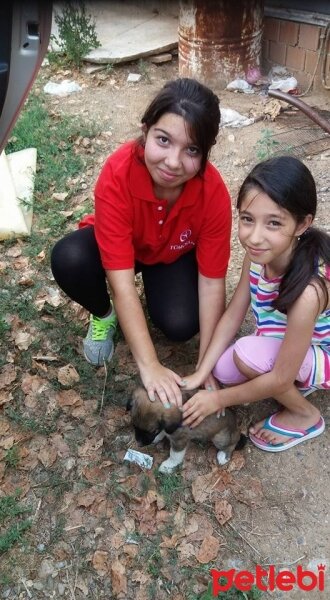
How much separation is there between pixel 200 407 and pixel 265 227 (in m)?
0.78

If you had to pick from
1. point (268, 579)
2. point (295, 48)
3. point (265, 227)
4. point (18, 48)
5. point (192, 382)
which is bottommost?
point (268, 579)

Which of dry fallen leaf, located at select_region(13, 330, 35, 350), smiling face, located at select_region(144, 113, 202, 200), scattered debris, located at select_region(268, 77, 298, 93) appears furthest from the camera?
scattered debris, located at select_region(268, 77, 298, 93)

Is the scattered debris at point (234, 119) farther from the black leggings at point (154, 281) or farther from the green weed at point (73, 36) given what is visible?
the black leggings at point (154, 281)

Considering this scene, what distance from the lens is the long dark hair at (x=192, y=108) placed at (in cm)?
205

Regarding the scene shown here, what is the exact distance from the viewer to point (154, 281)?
2.81 metres

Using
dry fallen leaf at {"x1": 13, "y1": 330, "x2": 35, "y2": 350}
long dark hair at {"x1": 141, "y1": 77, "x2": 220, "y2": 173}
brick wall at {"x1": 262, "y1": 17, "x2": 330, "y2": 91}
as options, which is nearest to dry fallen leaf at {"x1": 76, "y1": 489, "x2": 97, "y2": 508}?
dry fallen leaf at {"x1": 13, "y1": 330, "x2": 35, "y2": 350}

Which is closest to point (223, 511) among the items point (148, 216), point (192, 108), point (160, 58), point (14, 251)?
point (148, 216)

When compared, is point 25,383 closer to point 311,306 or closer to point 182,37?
point 311,306

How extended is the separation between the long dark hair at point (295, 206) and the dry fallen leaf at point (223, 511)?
0.91m

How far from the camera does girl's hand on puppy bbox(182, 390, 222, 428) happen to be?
7.38ft

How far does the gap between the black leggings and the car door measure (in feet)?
2.61

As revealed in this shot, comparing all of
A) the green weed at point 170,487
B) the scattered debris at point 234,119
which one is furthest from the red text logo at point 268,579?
the scattered debris at point 234,119

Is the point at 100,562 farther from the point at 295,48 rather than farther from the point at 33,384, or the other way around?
the point at 295,48

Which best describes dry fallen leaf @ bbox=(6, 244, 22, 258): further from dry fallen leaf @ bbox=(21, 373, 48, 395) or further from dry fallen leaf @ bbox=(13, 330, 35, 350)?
dry fallen leaf @ bbox=(21, 373, 48, 395)
